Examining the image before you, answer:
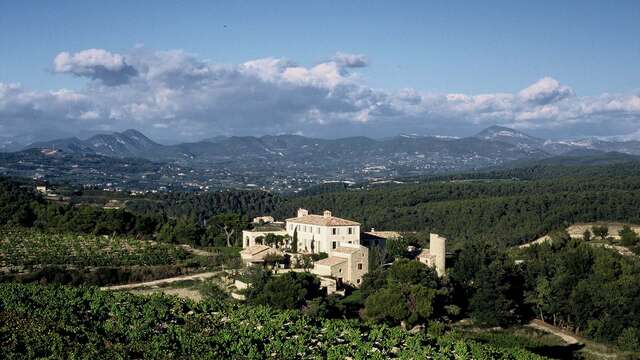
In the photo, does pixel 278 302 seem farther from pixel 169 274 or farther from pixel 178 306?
pixel 169 274

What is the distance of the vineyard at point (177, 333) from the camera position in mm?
18562

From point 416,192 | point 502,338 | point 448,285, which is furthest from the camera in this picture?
point 416,192

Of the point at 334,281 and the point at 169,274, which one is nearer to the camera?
the point at 334,281

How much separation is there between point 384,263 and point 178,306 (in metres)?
23.1

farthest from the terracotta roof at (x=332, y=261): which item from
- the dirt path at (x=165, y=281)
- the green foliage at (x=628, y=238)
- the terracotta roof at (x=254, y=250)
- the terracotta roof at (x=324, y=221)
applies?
the green foliage at (x=628, y=238)

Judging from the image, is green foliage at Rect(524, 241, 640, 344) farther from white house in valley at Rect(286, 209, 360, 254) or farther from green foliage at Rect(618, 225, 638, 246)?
green foliage at Rect(618, 225, 638, 246)

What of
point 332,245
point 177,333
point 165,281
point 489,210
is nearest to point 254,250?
point 332,245

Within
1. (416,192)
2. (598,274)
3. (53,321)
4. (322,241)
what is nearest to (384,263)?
(322,241)

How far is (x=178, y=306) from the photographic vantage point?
24.2 m

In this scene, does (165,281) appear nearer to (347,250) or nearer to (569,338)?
(347,250)

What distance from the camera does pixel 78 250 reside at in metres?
47.1

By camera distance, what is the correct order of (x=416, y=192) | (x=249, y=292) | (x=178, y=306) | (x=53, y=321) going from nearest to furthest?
(x=53, y=321)
(x=178, y=306)
(x=249, y=292)
(x=416, y=192)

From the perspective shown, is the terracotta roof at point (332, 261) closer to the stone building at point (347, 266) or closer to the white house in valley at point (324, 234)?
the stone building at point (347, 266)

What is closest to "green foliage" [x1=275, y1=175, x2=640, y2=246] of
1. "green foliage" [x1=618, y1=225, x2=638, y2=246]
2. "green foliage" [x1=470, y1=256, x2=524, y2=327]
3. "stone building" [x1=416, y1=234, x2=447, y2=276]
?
"green foliage" [x1=618, y1=225, x2=638, y2=246]
